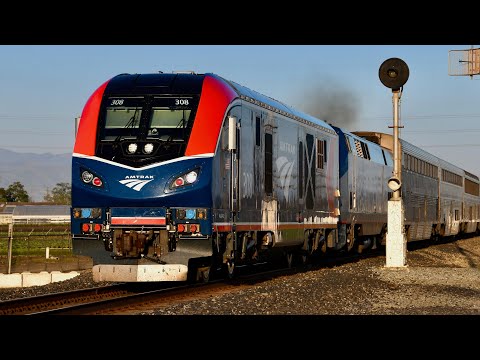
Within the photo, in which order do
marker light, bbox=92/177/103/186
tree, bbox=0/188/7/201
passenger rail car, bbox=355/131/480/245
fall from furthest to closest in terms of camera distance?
1. tree, bbox=0/188/7/201
2. passenger rail car, bbox=355/131/480/245
3. marker light, bbox=92/177/103/186

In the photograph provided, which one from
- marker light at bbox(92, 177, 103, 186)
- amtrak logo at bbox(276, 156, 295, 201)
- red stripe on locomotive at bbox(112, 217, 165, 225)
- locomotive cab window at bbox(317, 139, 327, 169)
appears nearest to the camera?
red stripe on locomotive at bbox(112, 217, 165, 225)

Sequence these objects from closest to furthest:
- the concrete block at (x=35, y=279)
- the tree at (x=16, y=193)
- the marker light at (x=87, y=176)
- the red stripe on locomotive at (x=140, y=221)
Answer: the red stripe on locomotive at (x=140, y=221) < the marker light at (x=87, y=176) < the concrete block at (x=35, y=279) < the tree at (x=16, y=193)

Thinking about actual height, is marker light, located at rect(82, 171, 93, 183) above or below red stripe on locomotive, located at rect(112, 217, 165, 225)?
above

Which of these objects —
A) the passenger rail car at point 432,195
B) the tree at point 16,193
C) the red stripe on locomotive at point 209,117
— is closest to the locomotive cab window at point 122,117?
the red stripe on locomotive at point 209,117

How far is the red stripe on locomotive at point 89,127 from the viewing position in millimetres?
14242

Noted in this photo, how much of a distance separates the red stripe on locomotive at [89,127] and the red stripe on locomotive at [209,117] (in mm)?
1667

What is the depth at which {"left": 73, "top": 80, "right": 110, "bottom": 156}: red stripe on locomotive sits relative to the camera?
14.2 meters

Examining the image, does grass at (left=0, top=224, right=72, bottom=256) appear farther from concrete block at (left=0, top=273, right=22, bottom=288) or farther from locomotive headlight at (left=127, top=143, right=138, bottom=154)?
locomotive headlight at (left=127, top=143, right=138, bottom=154)

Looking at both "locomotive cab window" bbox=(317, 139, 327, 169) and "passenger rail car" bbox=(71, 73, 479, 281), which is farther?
"locomotive cab window" bbox=(317, 139, 327, 169)

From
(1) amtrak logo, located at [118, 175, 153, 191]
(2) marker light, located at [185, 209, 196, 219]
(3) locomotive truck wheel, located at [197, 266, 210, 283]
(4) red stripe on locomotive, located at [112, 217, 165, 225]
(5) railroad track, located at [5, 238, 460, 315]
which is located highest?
(1) amtrak logo, located at [118, 175, 153, 191]

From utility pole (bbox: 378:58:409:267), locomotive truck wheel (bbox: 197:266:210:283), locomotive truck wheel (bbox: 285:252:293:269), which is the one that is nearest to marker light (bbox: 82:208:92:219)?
locomotive truck wheel (bbox: 197:266:210:283)

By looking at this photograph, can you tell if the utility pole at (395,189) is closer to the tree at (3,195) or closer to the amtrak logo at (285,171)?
the amtrak logo at (285,171)

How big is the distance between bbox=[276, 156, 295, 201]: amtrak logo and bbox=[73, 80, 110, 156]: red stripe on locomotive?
15.8 feet
